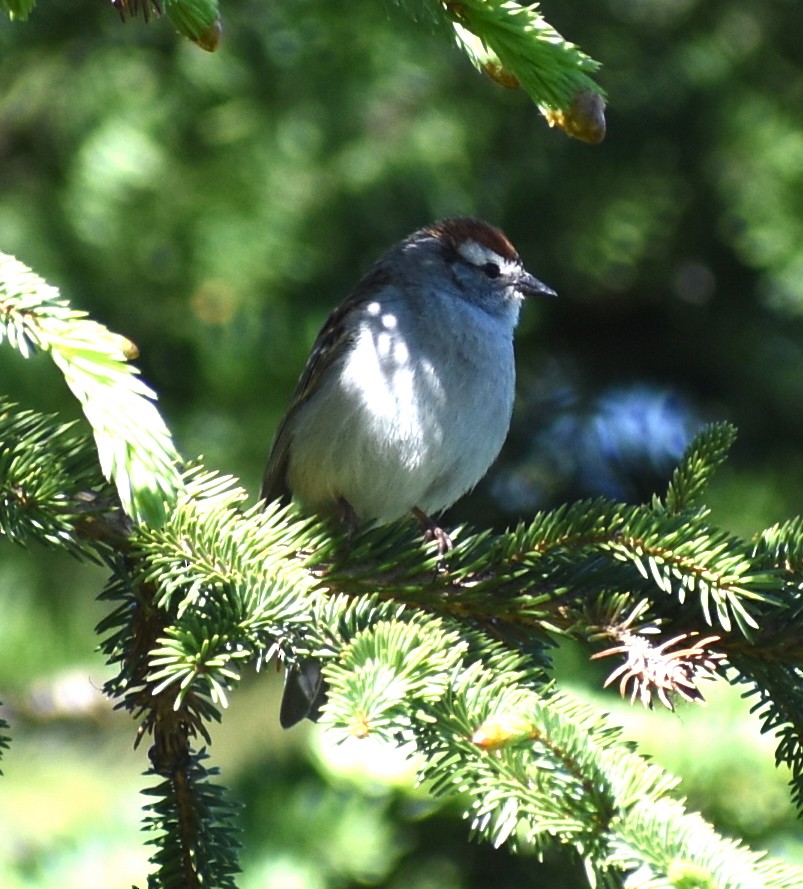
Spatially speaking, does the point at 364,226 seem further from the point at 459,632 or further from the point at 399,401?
the point at 459,632

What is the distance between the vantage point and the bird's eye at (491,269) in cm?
458

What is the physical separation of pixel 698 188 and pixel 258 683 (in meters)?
2.88

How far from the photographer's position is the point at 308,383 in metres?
4.21

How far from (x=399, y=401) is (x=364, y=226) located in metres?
1.44

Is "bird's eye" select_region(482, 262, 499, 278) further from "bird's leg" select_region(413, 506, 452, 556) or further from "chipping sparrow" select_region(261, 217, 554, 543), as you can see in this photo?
"bird's leg" select_region(413, 506, 452, 556)

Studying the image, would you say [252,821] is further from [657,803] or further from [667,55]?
[667,55]

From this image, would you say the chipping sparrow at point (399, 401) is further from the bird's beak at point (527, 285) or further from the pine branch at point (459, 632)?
the pine branch at point (459, 632)

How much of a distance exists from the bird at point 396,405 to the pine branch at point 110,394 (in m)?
1.70

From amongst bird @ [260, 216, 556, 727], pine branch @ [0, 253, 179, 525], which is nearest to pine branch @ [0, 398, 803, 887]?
pine branch @ [0, 253, 179, 525]

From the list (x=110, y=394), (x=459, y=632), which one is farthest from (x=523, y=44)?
(x=459, y=632)

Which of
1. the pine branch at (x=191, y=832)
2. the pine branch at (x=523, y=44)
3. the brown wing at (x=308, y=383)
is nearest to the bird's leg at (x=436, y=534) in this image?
the brown wing at (x=308, y=383)

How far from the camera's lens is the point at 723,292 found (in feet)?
17.3

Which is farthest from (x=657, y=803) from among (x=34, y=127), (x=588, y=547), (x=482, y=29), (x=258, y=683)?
(x=34, y=127)

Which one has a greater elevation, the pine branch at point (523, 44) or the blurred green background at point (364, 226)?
the blurred green background at point (364, 226)
